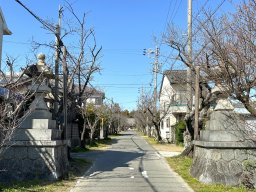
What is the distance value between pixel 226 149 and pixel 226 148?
0.11 ft

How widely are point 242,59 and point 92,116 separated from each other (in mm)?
32910

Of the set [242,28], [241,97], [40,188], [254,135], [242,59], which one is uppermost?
[242,28]

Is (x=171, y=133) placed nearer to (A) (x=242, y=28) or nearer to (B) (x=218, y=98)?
(B) (x=218, y=98)

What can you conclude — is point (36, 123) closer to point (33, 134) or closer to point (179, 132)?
point (33, 134)

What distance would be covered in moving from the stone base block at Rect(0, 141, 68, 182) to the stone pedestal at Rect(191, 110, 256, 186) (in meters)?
4.91

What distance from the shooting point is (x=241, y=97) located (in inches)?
436

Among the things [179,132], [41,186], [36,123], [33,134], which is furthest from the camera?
[179,132]

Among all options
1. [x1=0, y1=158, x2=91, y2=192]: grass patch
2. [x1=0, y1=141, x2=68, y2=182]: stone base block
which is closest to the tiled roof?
[x1=0, y1=141, x2=68, y2=182]: stone base block

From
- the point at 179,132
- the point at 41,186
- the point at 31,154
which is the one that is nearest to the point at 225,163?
the point at 41,186

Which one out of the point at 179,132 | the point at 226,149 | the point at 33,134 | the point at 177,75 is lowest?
the point at 226,149

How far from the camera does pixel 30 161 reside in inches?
498

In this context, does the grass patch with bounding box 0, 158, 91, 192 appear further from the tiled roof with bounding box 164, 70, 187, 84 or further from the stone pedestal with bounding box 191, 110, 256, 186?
the tiled roof with bounding box 164, 70, 187, 84

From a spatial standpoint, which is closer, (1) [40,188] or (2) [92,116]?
(1) [40,188]

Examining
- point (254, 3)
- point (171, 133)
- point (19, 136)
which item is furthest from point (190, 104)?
point (171, 133)
